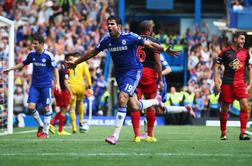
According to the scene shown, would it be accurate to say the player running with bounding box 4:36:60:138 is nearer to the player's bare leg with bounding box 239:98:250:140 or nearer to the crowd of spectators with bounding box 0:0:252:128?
the player's bare leg with bounding box 239:98:250:140

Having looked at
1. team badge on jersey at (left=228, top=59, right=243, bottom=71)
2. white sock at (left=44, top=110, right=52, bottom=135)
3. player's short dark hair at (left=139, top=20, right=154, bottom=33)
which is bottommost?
white sock at (left=44, top=110, right=52, bottom=135)

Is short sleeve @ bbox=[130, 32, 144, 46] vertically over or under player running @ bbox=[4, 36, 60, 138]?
over

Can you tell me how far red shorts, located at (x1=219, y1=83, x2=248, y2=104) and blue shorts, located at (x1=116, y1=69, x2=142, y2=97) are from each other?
232 centimetres

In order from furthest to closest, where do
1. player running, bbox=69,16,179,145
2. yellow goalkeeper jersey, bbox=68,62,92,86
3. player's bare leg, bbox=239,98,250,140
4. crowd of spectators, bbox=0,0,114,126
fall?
crowd of spectators, bbox=0,0,114,126 < yellow goalkeeper jersey, bbox=68,62,92,86 < player's bare leg, bbox=239,98,250,140 < player running, bbox=69,16,179,145

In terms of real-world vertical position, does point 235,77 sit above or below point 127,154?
above

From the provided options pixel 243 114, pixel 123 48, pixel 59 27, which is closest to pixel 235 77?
pixel 243 114

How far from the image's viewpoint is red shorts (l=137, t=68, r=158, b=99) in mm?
13609

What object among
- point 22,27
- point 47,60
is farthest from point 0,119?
point 22,27

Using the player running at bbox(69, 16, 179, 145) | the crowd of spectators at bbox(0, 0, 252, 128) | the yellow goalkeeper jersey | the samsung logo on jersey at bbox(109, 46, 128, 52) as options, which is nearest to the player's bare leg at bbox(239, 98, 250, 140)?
the player running at bbox(69, 16, 179, 145)

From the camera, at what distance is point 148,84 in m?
13.7

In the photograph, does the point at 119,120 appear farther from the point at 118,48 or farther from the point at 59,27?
the point at 59,27

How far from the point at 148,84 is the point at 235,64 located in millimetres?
1738

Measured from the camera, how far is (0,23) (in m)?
17.5

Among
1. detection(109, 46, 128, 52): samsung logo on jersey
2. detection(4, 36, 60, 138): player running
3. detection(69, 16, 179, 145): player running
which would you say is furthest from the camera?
detection(4, 36, 60, 138): player running
